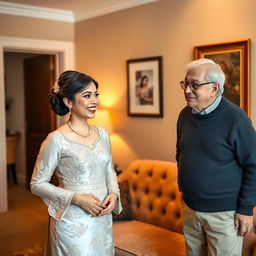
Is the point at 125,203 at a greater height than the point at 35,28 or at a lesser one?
lesser

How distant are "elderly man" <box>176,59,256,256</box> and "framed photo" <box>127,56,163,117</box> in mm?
1912

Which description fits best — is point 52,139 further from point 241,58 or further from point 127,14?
point 127,14

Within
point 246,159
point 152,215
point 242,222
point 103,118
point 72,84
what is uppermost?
point 72,84

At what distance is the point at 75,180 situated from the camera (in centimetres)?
212

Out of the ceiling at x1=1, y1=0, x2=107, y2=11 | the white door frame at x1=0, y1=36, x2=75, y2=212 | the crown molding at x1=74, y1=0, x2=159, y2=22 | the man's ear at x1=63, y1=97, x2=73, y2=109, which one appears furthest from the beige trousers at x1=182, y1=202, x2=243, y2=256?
the white door frame at x1=0, y1=36, x2=75, y2=212

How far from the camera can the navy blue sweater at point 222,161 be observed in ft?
6.73

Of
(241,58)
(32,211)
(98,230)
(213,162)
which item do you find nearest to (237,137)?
(213,162)

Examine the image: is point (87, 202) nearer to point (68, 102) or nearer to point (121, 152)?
point (68, 102)

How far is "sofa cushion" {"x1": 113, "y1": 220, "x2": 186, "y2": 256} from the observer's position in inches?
113

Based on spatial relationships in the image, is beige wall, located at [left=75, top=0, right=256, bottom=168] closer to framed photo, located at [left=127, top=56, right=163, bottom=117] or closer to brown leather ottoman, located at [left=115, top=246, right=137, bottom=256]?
framed photo, located at [left=127, top=56, right=163, bottom=117]

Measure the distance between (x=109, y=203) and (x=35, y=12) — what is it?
3.37 metres

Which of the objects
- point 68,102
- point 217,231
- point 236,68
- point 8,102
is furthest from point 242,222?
point 8,102

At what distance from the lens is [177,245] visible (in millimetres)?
2938

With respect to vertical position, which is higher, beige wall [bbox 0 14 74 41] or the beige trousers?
beige wall [bbox 0 14 74 41]
